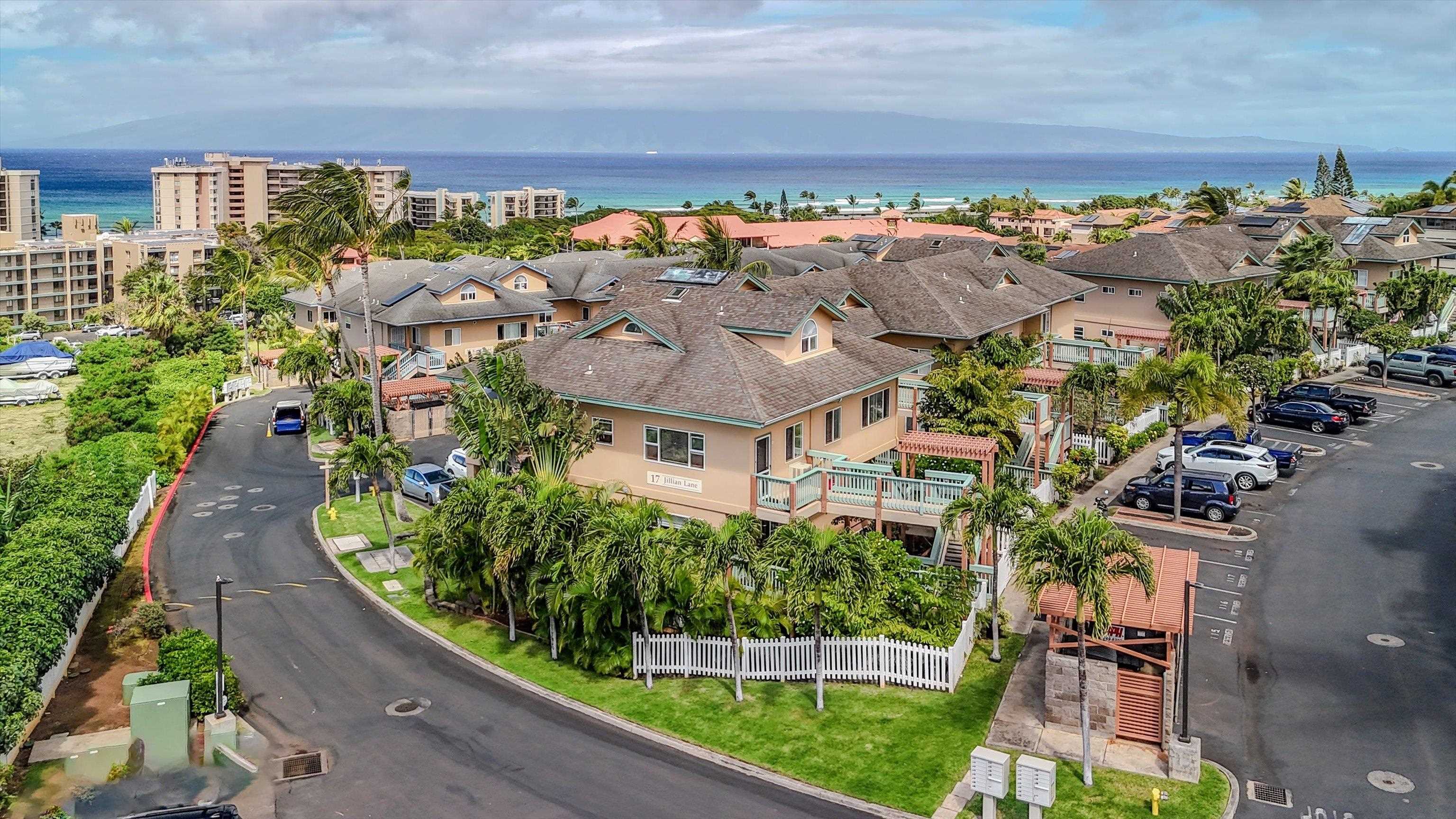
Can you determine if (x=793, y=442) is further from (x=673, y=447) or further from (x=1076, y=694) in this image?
(x=1076, y=694)

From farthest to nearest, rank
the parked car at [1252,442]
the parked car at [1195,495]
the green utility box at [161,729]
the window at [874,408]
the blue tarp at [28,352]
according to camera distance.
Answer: the blue tarp at [28,352], the parked car at [1252,442], the parked car at [1195,495], the window at [874,408], the green utility box at [161,729]

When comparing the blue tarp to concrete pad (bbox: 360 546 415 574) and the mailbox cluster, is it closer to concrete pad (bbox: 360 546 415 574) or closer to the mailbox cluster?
concrete pad (bbox: 360 546 415 574)

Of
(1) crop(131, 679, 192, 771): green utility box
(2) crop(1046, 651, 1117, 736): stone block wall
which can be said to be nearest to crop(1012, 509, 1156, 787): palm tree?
(2) crop(1046, 651, 1117, 736): stone block wall

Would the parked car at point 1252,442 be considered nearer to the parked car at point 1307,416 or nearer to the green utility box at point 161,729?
the parked car at point 1307,416

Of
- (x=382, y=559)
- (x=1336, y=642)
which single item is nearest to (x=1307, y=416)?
(x=1336, y=642)

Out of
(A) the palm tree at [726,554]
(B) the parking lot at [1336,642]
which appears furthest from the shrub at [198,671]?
(B) the parking lot at [1336,642]

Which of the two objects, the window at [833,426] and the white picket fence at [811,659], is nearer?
the white picket fence at [811,659]
